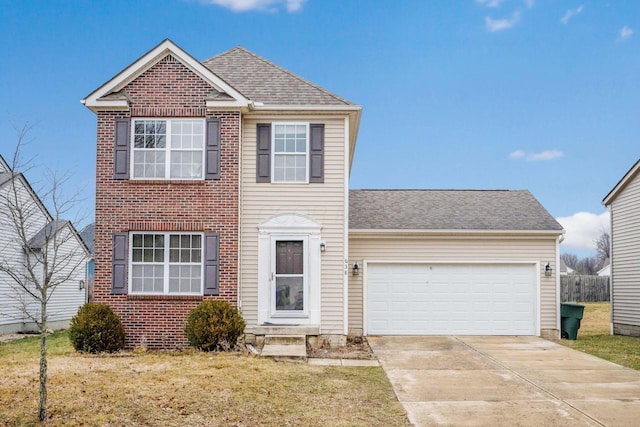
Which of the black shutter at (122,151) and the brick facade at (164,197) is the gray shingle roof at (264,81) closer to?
the brick facade at (164,197)

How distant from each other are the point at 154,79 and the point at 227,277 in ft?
16.3

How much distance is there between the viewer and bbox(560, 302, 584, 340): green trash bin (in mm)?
17016

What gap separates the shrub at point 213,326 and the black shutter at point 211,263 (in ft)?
1.95

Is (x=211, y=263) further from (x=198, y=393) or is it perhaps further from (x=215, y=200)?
(x=198, y=393)

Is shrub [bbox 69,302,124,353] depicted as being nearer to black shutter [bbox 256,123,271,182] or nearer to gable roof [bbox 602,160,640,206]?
black shutter [bbox 256,123,271,182]

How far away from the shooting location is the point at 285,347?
1370 centimetres


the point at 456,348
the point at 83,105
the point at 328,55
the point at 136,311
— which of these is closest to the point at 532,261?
the point at 456,348

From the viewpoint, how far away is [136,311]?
555 inches

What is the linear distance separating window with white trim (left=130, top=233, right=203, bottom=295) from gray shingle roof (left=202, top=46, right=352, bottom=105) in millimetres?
3866

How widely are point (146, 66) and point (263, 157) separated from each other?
3460 millimetres

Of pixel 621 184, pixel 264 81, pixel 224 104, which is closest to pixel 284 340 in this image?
pixel 224 104

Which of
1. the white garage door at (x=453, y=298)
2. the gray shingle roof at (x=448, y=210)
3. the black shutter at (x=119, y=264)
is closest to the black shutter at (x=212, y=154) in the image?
the black shutter at (x=119, y=264)

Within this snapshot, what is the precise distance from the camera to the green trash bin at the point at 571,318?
17016mm

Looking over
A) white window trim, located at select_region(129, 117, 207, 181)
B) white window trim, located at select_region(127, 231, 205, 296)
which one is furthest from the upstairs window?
white window trim, located at select_region(127, 231, 205, 296)
